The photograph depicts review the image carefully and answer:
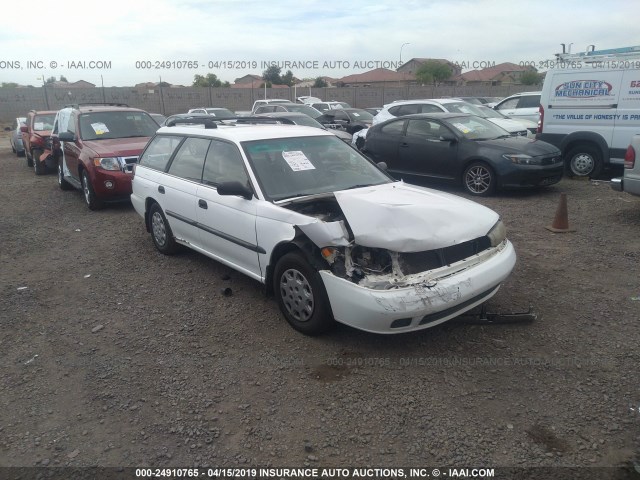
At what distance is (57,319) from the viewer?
15.3 ft

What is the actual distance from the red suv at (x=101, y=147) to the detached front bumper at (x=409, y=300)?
20.2ft

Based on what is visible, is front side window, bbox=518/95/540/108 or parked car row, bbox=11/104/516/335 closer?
parked car row, bbox=11/104/516/335

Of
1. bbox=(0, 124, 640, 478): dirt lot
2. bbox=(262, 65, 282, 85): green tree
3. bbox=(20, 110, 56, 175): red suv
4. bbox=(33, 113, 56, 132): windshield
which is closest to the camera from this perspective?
bbox=(0, 124, 640, 478): dirt lot

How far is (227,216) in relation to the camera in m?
4.74

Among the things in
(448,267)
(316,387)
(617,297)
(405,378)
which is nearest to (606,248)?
(617,297)

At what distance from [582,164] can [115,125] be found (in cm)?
920

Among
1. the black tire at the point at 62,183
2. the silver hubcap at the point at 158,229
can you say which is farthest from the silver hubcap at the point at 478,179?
the black tire at the point at 62,183

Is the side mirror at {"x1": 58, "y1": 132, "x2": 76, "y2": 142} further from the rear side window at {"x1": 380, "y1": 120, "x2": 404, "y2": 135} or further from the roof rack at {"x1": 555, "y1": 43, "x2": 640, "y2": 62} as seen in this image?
the roof rack at {"x1": 555, "y1": 43, "x2": 640, "y2": 62}

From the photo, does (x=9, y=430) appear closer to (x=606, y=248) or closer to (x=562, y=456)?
(x=562, y=456)

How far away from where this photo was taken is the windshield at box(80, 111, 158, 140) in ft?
31.2

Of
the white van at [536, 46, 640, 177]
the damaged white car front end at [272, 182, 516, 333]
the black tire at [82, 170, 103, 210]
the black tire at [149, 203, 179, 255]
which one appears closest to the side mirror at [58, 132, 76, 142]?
the black tire at [82, 170, 103, 210]

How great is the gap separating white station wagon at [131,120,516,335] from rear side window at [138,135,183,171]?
21cm

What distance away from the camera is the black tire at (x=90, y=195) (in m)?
8.80

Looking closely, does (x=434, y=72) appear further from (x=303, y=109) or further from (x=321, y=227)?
(x=321, y=227)
